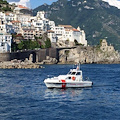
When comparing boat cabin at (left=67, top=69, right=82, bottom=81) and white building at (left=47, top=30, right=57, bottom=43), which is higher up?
white building at (left=47, top=30, right=57, bottom=43)

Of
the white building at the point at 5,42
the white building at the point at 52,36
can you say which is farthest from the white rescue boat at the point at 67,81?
the white building at the point at 52,36

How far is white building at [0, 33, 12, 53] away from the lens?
157 metres

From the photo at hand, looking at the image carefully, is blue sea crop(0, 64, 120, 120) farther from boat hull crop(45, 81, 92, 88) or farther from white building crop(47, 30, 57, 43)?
white building crop(47, 30, 57, 43)

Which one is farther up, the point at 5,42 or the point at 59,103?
the point at 5,42

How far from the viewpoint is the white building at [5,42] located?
157 meters

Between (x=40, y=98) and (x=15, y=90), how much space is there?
10.3 m

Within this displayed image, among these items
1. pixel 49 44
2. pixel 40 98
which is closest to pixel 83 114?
pixel 40 98

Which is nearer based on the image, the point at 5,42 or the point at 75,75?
the point at 75,75

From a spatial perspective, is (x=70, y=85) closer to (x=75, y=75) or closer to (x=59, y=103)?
(x=75, y=75)

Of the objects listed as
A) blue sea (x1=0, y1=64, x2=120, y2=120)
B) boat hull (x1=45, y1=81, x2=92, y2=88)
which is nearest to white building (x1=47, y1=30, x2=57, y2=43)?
blue sea (x1=0, y1=64, x2=120, y2=120)

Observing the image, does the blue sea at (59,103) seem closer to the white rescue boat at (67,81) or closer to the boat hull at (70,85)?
the boat hull at (70,85)

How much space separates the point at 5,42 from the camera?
158250 mm

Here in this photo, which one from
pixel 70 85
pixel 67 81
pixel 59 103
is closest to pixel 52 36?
pixel 70 85

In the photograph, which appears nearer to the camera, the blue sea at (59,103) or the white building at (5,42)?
the blue sea at (59,103)
